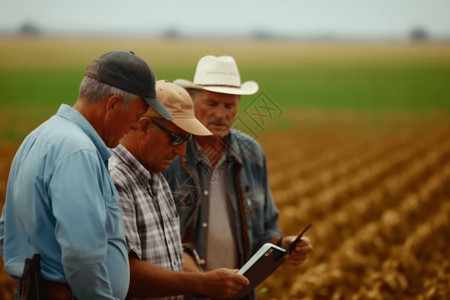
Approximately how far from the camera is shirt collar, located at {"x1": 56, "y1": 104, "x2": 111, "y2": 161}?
209cm

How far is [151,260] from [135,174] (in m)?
0.36

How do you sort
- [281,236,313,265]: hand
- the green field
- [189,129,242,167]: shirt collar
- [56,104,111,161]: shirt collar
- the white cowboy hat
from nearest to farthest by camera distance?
[56,104,111,161]: shirt collar
[281,236,313,265]: hand
[189,129,242,167]: shirt collar
the white cowboy hat
the green field

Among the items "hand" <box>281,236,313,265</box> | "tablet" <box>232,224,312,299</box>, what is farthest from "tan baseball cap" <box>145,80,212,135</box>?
"hand" <box>281,236,313,265</box>

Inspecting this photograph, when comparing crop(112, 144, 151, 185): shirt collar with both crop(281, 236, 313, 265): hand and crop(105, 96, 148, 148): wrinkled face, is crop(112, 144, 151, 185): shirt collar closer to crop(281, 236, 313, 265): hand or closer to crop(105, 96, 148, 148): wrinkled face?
crop(105, 96, 148, 148): wrinkled face

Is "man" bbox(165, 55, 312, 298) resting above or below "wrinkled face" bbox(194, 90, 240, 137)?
below

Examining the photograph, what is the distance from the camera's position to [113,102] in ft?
6.89

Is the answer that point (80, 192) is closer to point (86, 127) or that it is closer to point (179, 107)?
point (86, 127)

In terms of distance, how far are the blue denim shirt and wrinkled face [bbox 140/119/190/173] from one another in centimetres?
68

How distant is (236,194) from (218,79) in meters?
0.69

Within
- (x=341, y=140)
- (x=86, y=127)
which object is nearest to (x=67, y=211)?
(x=86, y=127)

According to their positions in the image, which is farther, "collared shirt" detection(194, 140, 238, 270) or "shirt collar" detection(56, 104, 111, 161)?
"collared shirt" detection(194, 140, 238, 270)

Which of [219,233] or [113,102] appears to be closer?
[113,102]

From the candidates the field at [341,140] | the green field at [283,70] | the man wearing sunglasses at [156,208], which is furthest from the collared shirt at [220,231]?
the green field at [283,70]

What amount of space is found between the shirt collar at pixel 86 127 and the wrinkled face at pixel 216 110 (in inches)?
53.7
